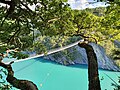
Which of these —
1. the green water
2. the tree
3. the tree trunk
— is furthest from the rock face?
the tree trunk

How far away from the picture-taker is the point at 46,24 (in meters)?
3.60

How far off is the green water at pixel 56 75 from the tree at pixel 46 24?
25.0 feet

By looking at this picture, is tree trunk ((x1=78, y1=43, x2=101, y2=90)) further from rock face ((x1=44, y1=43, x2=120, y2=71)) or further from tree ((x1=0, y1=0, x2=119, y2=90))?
rock face ((x1=44, y1=43, x2=120, y2=71))

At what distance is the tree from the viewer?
114 inches

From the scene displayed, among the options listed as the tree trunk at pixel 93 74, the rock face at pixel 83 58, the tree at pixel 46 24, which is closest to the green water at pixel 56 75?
the rock face at pixel 83 58

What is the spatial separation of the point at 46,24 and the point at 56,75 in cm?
1460

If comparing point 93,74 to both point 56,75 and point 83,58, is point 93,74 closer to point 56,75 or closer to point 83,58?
point 56,75

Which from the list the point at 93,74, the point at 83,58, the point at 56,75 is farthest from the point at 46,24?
the point at 83,58

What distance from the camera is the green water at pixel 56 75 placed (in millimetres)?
13833

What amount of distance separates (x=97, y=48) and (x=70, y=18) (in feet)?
58.3

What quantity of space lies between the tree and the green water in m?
7.63

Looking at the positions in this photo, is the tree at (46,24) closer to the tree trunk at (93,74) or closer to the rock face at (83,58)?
the tree trunk at (93,74)

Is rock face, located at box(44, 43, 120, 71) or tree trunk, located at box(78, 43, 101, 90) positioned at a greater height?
tree trunk, located at box(78, 43, 101, 90)

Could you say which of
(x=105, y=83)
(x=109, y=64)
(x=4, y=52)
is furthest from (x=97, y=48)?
(x=4, y=52)
